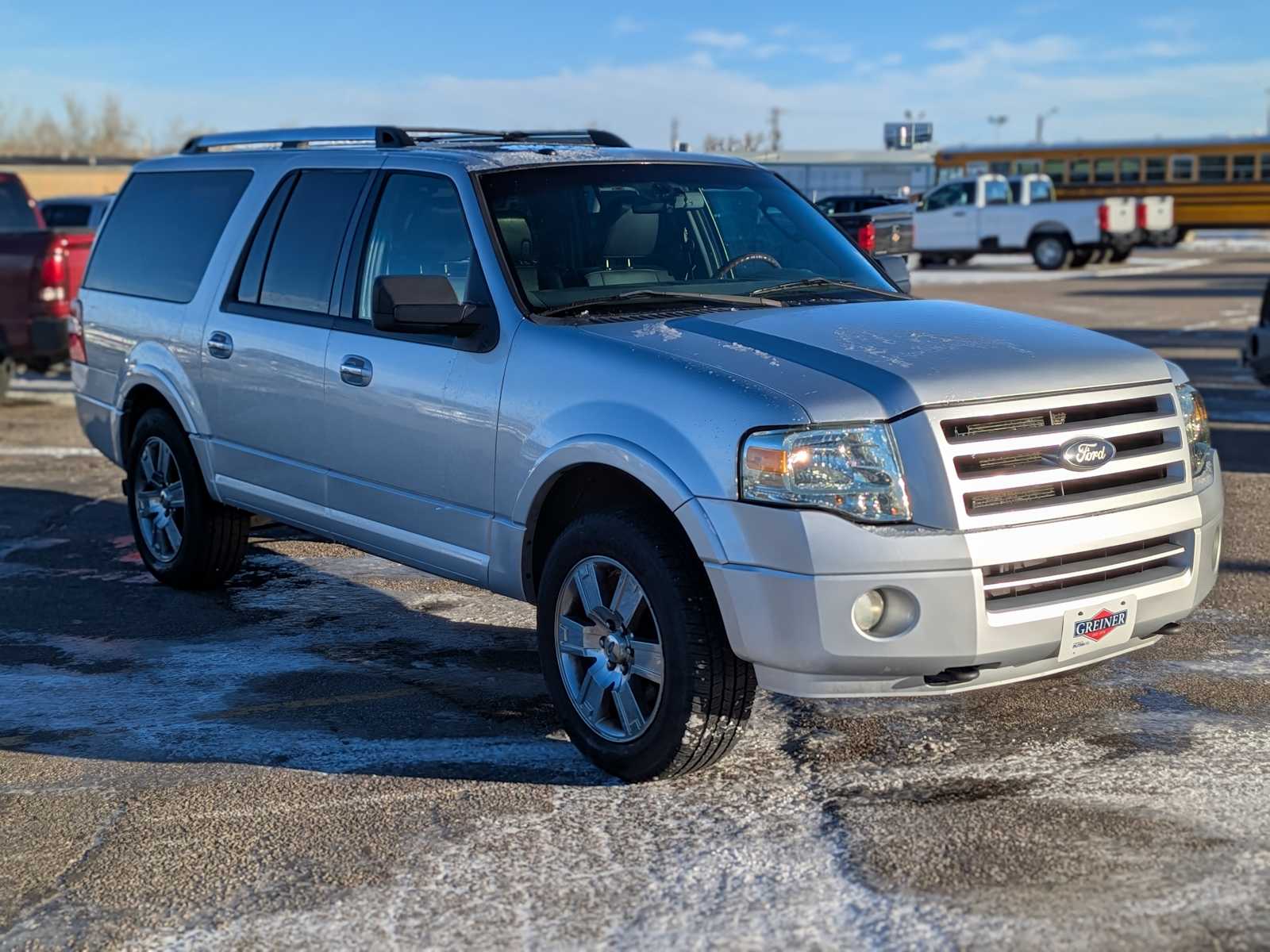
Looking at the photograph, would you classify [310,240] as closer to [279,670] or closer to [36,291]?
[279,670]

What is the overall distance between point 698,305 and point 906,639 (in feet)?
5.07

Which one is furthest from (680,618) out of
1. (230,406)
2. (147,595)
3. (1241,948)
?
(147,595)

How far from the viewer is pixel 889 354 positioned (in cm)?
439

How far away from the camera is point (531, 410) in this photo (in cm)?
478

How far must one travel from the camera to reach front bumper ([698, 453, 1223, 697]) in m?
4.00

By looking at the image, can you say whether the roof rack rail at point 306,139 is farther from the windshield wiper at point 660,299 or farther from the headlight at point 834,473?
the headlight at point 834,473

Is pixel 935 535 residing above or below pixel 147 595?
above

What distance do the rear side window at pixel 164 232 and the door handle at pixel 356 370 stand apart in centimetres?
145

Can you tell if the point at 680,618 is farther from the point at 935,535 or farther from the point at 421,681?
the point at 421,681

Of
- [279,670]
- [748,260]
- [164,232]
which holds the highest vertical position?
[164,232]

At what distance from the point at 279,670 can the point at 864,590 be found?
8.84ft

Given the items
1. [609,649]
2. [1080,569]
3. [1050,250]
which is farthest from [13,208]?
[1050,250]

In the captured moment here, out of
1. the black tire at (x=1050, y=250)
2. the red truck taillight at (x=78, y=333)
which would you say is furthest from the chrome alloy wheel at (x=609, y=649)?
the black tire at (x=1050, y=250)

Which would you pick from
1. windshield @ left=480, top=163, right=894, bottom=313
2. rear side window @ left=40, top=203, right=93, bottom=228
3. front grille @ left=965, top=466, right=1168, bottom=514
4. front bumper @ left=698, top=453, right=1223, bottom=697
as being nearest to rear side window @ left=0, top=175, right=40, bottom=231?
rear side window @ left=40, top=203, right=93, bottom=228
